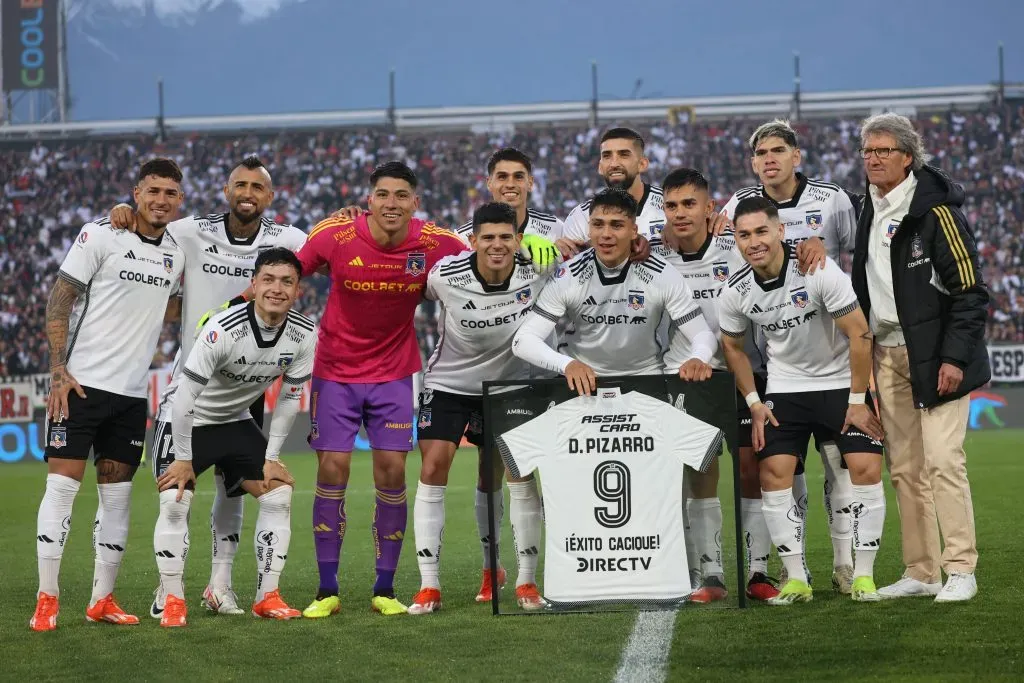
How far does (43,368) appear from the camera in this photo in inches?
1102

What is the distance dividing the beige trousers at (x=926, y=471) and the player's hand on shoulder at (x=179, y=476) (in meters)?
3.73

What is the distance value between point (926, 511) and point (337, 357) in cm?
330

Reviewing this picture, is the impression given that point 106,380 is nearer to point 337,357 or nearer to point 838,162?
point 337,357

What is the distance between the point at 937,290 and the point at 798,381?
2.77 ft

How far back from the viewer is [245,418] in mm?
6859

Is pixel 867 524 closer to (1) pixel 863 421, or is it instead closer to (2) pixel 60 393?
(1) pixel 863 421

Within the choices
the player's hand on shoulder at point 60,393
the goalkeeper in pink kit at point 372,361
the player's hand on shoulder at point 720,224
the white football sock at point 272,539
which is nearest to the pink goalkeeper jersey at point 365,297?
the goalkeeper in pink kit at point 372,361

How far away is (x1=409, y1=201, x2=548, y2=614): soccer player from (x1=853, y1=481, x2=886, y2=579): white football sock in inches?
66.0

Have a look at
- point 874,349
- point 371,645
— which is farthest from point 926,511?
point 371,645

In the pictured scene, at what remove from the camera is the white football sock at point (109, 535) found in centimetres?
663

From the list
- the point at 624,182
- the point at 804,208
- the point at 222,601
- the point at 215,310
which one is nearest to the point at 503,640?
the point at 222,601

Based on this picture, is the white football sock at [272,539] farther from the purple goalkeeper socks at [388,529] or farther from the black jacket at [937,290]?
the black jacket at [937,290]

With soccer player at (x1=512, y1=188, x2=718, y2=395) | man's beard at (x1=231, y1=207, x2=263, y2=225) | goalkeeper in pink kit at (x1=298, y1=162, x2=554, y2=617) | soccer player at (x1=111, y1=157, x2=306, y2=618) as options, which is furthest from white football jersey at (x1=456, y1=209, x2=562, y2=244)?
man's beard at (x1=231, y1=207, x2=263, y2=225)

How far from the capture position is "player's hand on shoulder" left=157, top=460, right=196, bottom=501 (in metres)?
6.34
